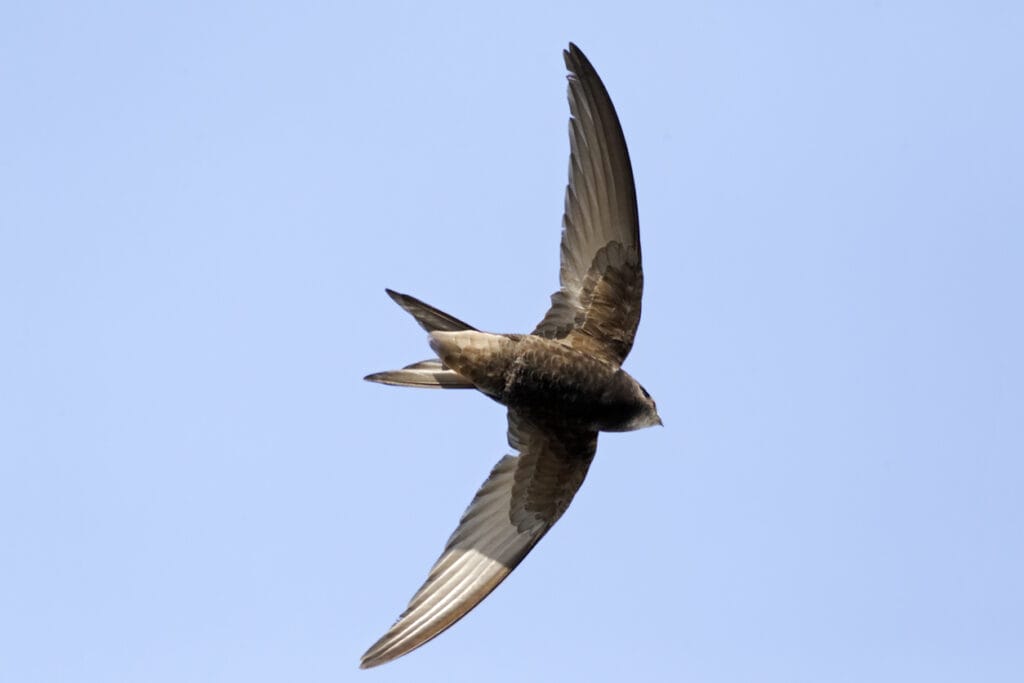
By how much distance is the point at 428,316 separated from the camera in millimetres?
9477

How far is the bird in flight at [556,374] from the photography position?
9.51 meters

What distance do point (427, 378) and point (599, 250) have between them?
130 centimetres

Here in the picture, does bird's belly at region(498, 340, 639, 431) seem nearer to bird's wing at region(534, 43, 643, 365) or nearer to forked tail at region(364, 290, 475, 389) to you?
bird's wing at region(534, 43, 643, 365)

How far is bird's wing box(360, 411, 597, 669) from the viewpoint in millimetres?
9797

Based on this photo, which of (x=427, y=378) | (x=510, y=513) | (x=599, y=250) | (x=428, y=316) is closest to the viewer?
(x=428, y=316)

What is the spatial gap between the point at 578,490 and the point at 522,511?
0.38 m

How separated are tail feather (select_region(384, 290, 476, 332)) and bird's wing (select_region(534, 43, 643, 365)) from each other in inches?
22.5

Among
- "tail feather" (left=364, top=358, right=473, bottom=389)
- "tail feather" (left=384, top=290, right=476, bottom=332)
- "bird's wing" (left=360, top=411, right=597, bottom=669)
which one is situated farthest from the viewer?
"bird's wing" (left=360, top=411, right=597, bottom=669)

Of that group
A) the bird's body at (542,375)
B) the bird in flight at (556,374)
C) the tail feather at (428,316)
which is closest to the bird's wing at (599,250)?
the bird in flight at (556,374)

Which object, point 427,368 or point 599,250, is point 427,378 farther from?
point 599,250

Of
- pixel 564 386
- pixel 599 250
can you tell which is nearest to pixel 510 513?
pixel 564 386

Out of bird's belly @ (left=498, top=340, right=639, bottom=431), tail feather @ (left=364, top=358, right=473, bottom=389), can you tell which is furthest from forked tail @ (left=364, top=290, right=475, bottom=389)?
bird's belly @ (left=498, top=340, right=639, bottom=431)

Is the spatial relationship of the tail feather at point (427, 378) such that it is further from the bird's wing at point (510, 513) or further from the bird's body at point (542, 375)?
the bird's wing at point (510, 513)

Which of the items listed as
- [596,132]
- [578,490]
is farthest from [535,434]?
[596,132]
